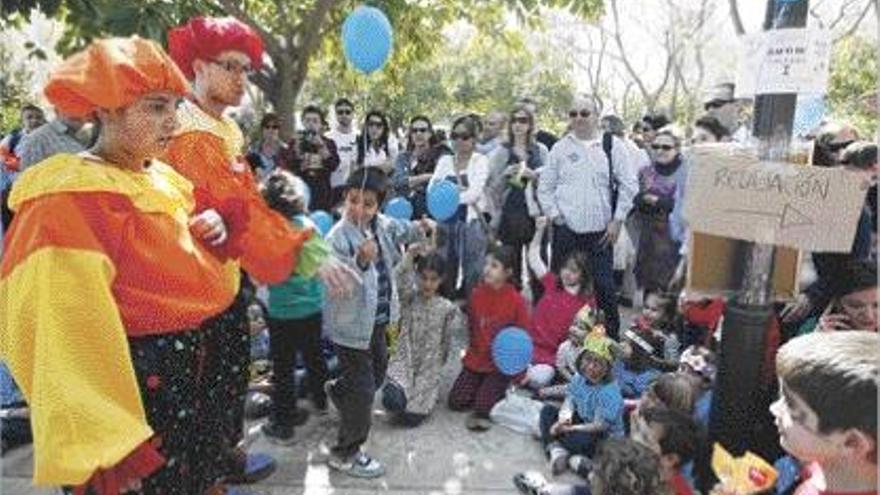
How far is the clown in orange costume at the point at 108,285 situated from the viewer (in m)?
1.87

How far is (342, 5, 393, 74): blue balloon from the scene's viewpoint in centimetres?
470

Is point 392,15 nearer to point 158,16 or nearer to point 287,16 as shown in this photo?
point 287,16

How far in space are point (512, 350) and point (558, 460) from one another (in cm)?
75

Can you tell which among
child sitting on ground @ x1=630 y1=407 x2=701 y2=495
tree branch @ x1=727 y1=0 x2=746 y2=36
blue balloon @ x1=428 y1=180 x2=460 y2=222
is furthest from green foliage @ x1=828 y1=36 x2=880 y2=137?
child sitting on ground @ x1=630 y1=407 x2=701 y2=495

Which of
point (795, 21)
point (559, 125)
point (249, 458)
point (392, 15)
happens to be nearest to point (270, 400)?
point (249, 458)

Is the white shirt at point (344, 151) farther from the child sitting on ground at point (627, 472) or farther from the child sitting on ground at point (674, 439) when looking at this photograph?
the child sitting on ground at point (627, 472)

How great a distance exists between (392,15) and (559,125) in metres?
19.4

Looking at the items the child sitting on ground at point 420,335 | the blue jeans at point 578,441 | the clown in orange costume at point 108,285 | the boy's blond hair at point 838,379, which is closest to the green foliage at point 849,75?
the child sitting on ground at point 420,335

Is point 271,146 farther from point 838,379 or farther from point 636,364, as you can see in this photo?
point 838,379

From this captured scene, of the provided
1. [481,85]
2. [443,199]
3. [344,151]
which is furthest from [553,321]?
[481,85]

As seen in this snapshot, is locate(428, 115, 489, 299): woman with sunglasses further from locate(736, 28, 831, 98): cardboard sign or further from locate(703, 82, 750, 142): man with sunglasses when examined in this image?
locate(736, 28, 831, 98): cardboard sign

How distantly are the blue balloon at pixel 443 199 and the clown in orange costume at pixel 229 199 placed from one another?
9.42 feet

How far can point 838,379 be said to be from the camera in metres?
1.57

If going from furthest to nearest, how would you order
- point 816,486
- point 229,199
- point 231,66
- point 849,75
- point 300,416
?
1. point 849,75
2. point 300,416
3. point 231,66
4. point 229,199
5. point 816,486
